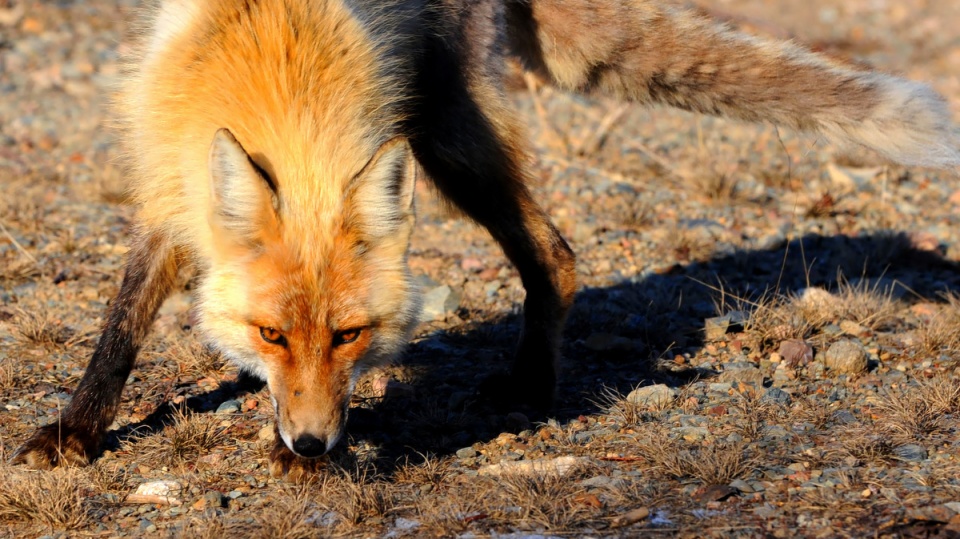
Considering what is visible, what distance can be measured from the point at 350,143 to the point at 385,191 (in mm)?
264

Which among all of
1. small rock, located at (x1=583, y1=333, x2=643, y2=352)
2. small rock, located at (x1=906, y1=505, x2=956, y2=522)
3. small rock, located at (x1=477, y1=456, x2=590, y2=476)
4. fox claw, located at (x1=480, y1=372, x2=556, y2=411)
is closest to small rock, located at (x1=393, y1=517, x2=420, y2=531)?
small rock, located at (x1=477, y1=456, x2=590, y2=476)

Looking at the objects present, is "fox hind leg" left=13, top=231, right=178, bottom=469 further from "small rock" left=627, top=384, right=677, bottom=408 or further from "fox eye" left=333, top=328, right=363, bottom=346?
"small rock" left=627, top=384, right=677, bottom=408

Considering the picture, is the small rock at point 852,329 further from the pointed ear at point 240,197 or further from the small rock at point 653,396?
the pointed ear at point 240,197

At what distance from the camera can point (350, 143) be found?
319 centimetres

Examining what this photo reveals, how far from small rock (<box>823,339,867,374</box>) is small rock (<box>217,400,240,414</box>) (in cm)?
266

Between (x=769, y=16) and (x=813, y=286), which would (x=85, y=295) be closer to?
(x=813, y=286)

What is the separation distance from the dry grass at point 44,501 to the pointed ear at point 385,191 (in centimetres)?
133

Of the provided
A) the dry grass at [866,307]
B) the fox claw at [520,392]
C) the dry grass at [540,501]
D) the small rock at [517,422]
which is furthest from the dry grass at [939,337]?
the dry grass at [540,501]

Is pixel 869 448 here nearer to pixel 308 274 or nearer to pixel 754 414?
pixel 754 414

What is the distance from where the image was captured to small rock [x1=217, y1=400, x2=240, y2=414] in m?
4.04

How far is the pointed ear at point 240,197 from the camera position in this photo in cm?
285

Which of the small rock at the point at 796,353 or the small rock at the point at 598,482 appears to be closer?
the small rock at the point at 598,482

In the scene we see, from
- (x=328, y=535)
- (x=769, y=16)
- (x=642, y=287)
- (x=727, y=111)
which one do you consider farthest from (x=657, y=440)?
(x=769, y=16)

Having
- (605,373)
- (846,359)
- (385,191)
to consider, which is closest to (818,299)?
(846,359)
